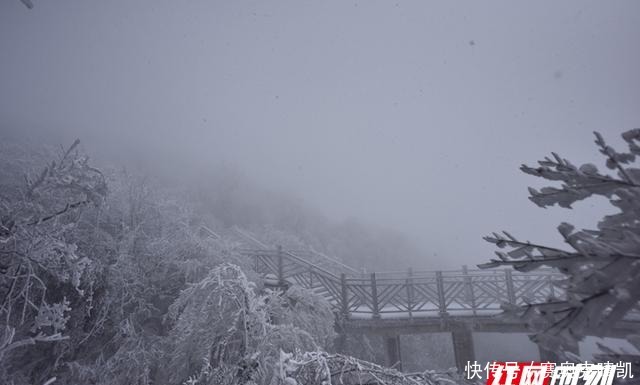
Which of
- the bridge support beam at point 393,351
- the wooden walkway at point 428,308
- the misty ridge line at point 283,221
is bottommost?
the bridge support beam at point 393,351

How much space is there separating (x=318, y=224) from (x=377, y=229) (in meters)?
5.90

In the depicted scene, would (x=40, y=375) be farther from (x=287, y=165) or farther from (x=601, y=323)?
(x=287, y=165)

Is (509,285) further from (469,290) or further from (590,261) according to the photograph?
(590,261)

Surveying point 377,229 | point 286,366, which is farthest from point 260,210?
point 286,366

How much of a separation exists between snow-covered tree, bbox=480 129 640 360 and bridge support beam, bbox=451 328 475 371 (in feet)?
30.9

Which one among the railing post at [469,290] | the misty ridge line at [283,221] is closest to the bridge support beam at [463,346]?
the railing post at [469,290]

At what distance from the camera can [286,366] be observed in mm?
3250

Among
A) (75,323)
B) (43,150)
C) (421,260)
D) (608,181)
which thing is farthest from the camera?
(421,260)

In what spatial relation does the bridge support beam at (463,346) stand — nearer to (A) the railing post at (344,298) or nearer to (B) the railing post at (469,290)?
(B) the railing post at (469,290)

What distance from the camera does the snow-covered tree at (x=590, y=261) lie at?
1140mm

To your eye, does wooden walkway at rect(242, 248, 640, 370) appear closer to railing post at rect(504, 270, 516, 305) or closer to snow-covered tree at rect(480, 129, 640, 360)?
railing post at rect(504, 270, 516, 305)

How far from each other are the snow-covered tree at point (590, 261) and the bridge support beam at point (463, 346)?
9413 mm

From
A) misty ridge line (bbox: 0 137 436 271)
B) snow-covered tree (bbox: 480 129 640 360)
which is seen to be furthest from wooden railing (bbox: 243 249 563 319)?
misty ridge line (bbox: 0 137 436 271)

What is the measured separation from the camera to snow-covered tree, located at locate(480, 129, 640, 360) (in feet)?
3.74
